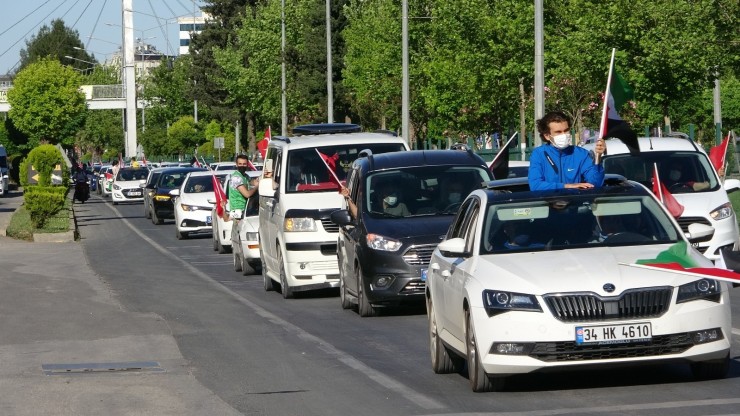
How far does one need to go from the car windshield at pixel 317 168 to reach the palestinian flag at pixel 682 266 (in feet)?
34.3

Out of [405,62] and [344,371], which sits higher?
[405,62]

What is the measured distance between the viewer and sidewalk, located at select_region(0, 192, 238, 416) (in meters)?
11.1

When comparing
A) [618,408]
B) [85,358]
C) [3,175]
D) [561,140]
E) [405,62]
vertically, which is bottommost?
[3,175]

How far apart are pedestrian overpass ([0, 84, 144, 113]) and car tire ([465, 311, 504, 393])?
115 metres

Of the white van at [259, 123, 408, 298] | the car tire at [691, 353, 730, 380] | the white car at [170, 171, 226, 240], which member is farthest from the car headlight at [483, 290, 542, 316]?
the white car at [170, 171, 226, 240]

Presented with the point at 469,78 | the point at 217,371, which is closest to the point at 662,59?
the point at 469,78

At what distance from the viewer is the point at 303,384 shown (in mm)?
11820

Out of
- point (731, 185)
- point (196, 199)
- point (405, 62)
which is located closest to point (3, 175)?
point (405, 62)

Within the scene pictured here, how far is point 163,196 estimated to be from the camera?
158 feet

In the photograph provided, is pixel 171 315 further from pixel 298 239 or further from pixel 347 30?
pixel 347 30

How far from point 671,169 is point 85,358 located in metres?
9.04

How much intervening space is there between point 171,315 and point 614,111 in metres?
6.16

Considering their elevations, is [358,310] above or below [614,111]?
below

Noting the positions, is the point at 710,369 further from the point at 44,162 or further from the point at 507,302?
the point at 44,162
